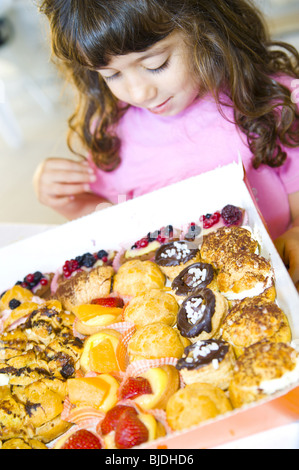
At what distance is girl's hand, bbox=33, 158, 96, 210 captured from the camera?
170cm

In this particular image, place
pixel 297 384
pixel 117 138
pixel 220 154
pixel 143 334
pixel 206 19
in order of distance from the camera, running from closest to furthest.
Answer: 1. pixel 297 384
2. pixel 143 334
3. pixel 206 19
4. pixel 220 154
5. pixel 117 138

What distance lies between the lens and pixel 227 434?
801 mm

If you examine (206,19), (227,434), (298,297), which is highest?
(206,19)

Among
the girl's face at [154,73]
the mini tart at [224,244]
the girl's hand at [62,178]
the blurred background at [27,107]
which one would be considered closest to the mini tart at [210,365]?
the mini tart at [224,244]

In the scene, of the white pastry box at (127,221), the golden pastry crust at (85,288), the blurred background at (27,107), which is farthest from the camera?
the blurred background at (27,107)

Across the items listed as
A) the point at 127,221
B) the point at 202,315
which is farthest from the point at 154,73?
the point at 202,315

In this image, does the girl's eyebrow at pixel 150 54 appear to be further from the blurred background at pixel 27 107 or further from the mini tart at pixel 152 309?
the blurred background at pixel 27 107

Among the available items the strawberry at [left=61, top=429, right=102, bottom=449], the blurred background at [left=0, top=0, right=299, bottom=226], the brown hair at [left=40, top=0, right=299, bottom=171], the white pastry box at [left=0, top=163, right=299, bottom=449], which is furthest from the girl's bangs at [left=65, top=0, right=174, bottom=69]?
the blurred background at [left=0, top=0, right=299, bottom=226]

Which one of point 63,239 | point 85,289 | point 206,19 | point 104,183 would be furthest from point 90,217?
point 206,19

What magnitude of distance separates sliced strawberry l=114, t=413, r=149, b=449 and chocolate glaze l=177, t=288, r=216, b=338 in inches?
9.1

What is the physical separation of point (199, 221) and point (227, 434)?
2.37 feet

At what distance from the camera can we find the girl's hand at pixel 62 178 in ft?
5.57

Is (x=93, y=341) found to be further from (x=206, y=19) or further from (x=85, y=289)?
(x=206, y=19)

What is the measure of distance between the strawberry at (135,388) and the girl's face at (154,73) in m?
0.75
